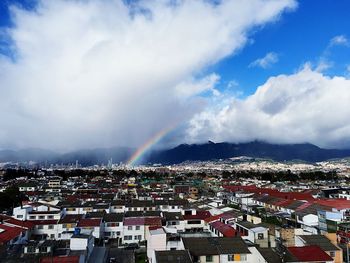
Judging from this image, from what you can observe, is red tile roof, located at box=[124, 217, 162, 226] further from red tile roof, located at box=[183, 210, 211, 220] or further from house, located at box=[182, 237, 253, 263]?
house, located at box=[182, 237, 253, 263]

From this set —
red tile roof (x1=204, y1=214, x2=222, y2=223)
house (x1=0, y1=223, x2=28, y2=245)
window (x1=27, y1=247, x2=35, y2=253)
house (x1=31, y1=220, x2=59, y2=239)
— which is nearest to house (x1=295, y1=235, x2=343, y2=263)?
red tile roof (x1=204, y1=214, x2=222, y2=223)

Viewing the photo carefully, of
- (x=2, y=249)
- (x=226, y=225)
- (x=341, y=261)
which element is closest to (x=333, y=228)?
(x=341, y=261)

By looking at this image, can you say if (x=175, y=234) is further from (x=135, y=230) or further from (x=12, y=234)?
(x=12, y=234)

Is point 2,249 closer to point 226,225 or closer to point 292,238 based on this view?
point 226,225

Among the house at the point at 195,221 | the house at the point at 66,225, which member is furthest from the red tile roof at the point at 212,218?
the house at the point at 66,225

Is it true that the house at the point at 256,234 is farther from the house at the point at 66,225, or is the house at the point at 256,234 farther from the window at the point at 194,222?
the house at the point at 66,225

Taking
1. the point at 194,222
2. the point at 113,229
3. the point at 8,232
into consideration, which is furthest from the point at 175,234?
the point at 8,232
